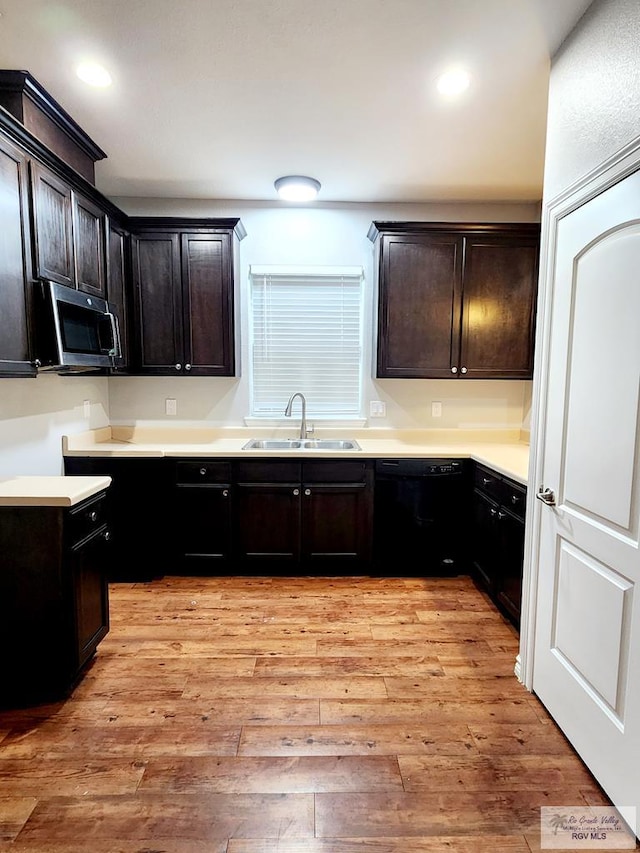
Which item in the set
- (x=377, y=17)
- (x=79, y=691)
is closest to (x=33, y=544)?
(x=79, y=691)

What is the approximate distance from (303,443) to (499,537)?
152 cm

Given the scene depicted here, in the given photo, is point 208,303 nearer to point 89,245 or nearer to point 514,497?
point 89,245

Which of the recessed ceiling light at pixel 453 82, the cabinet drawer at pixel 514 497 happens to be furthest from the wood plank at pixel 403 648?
the recessed ceiling light at pixel 453 82

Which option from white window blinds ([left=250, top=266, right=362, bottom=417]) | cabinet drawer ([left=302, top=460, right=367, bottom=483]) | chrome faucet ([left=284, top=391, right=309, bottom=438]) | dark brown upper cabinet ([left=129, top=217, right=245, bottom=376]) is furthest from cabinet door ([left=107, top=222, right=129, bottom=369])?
cabinet drawer ([left=302, top=460, right=367, bottom=483])

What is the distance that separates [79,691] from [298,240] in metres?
3.16

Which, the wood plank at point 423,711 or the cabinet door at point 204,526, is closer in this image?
the wood plank at point 423,711

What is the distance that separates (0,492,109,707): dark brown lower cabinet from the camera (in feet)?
6.06

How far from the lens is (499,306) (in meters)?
3.12

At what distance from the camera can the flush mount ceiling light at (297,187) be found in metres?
2.91

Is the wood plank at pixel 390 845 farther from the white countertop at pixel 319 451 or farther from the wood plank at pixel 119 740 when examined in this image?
the white countertop at pixel 319 451

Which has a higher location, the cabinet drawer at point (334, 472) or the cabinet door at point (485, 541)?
the cabinet drawer at point (334, 472)

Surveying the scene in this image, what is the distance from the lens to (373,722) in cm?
178

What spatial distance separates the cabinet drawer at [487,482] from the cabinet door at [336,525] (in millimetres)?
735

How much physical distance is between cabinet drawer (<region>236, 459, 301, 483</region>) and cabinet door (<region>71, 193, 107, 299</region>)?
1.43m
